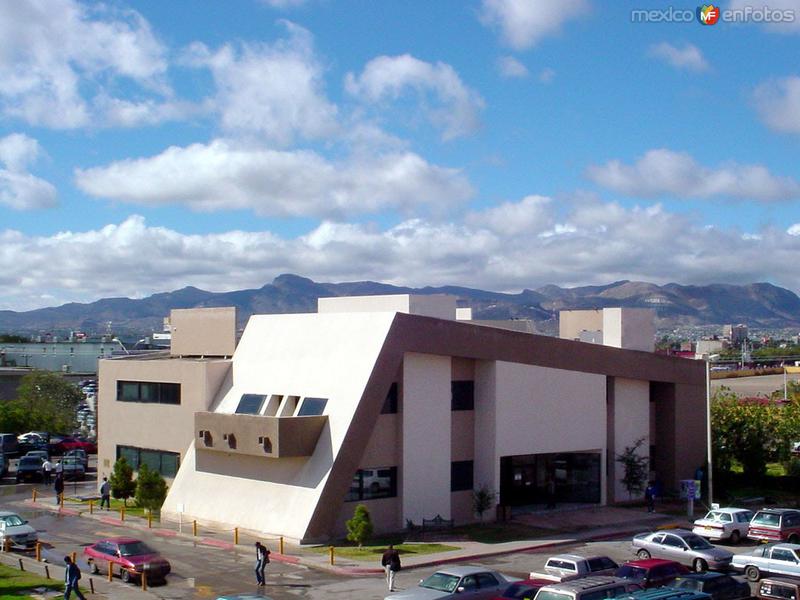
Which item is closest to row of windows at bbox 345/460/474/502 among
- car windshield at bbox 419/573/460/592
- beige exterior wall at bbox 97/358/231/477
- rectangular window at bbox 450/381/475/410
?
rectangular window at bbox 450/381/475/410

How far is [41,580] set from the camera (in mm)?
28562

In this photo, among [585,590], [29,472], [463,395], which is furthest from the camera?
[29,472]

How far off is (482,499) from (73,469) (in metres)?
30.0

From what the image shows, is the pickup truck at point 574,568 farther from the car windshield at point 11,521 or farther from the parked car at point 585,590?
the car windshield at point 11,521

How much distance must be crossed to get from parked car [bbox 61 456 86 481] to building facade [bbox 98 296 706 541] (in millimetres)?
9891

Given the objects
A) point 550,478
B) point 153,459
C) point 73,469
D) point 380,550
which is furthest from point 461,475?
point 73,469

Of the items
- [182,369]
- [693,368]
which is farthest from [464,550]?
[693,368]

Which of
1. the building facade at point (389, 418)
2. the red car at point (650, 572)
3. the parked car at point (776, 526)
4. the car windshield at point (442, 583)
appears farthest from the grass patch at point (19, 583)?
the parked car at point (776, 526)

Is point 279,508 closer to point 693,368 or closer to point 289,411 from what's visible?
point 289,411

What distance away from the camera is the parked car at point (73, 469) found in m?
57.4

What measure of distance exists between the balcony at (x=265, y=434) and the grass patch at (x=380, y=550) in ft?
13.8

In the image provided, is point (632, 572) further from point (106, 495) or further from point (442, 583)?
point (106, 495)

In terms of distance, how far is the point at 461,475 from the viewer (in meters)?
40.7

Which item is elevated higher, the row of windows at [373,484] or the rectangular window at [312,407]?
the rectangular window at [312,407]
